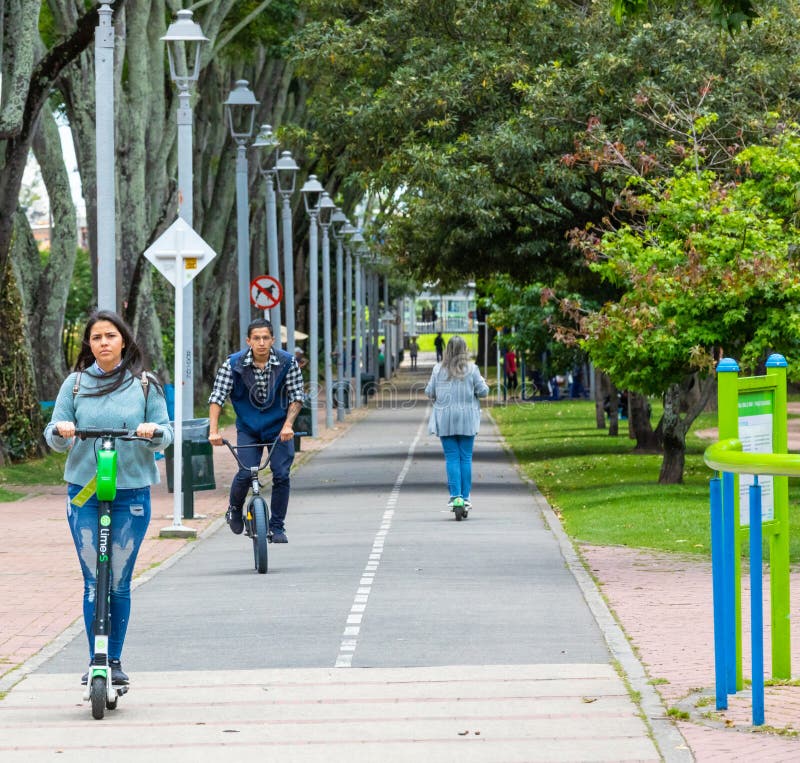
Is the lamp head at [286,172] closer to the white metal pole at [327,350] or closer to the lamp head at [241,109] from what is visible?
the lamp head at [241,109]

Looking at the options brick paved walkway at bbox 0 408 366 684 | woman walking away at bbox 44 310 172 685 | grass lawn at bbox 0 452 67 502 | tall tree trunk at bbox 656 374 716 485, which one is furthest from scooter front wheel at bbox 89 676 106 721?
tall tree trunk at bbox 656 374 716 485

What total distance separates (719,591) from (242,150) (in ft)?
68.1

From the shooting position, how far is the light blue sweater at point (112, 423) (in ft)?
26.0

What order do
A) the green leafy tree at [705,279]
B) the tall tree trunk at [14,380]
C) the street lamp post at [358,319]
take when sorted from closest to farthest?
1. the green leafy tree at [705,279]
2. the tall tree trunk at [14,380]
3. the street lamp post at [358,319]

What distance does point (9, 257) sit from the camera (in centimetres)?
2691

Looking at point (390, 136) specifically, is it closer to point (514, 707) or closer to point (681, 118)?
point (681, 118)

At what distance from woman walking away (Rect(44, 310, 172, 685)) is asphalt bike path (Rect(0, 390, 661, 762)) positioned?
51cm

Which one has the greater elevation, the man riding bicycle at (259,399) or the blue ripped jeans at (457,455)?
the man riding bicycle at (259,399)

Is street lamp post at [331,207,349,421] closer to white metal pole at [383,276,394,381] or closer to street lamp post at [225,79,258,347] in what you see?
street lamp post at [225,79,258,347]

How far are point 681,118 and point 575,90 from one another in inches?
100

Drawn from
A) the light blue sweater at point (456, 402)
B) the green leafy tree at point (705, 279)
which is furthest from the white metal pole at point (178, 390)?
the green leafy tree at point (705, 279)

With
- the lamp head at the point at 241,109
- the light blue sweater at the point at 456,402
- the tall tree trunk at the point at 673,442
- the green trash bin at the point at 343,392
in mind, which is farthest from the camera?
the green trash bin at the point at 343,392

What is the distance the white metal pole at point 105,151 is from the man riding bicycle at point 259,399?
430 centimetres

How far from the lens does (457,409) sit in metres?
17.9
